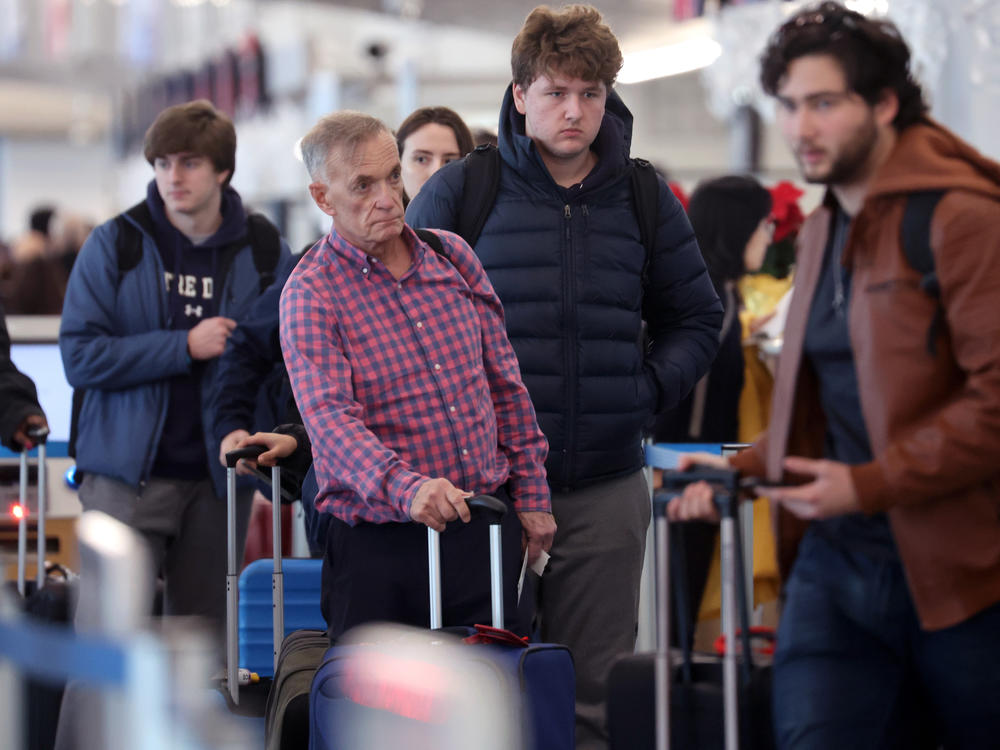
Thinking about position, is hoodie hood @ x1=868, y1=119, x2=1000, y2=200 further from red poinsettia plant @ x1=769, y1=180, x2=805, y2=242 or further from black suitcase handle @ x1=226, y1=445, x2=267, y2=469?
red poinsettia plant @ x1=769, y1=180, x2=805, y2=242

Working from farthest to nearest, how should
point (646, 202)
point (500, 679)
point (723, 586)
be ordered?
point (646, 202), point (500, 679), point (723, 586)

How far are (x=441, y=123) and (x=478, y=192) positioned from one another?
3.38 ft

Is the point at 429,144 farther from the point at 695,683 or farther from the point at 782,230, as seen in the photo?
the point at 695,683

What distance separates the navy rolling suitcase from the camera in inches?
103

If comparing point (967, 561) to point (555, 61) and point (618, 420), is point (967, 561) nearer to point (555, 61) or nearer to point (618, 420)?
point (618, 420)

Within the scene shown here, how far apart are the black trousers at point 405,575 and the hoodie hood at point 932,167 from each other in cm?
123

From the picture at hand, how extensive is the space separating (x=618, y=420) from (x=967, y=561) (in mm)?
1310

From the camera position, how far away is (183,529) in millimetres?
4055

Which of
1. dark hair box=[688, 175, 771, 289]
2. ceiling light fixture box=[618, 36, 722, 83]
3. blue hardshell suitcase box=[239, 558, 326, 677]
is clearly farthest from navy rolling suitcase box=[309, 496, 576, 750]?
ceiling light fixture box=[618, 36, 722, 83]

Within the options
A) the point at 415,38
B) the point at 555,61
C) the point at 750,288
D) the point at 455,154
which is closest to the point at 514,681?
the point at 555,61

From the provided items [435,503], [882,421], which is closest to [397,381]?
[435,503]

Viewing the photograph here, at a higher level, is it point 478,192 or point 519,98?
point 519,98

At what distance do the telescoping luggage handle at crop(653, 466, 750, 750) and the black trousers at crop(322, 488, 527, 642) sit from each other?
28.5 inches

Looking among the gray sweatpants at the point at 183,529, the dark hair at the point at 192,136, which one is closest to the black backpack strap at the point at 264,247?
the dark hair at the point at 192,136
